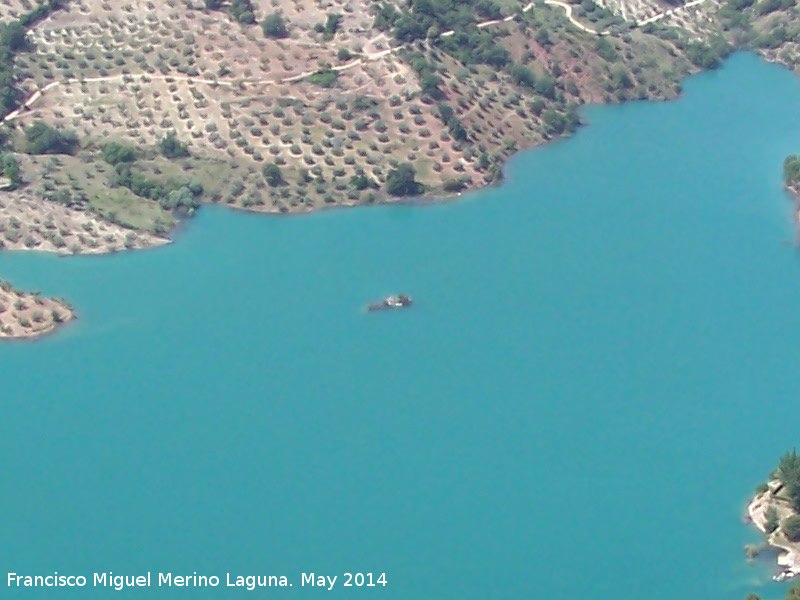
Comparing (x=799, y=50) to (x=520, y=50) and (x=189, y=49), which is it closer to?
(x=520, y=50)

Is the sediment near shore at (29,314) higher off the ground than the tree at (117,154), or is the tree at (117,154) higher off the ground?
the tree at (117,154)

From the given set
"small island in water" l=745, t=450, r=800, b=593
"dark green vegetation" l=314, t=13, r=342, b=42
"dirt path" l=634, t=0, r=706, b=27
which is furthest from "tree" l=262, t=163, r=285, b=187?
"small island in water" l=745, t=450, r=800, b=593

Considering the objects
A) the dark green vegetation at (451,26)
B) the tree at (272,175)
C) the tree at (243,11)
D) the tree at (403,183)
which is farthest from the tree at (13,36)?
the tree at (403,183)

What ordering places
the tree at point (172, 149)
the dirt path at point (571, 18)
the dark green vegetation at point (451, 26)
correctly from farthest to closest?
the dirt path at point (571, 18) < the dark green vegetation at point (451, 26) < the tree at point (172, 149)

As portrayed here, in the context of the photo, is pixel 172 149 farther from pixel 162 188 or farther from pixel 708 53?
pixel 708 53

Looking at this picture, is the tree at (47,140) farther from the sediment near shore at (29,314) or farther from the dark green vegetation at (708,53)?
the dark green vegetation at (708,53)

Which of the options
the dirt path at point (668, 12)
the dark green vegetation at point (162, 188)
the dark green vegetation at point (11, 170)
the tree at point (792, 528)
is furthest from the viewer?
the dirt path at point (668, 12)

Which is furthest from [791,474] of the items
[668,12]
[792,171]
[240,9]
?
[668,12]

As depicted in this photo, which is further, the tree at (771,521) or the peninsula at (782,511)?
the tree at (771,521)
